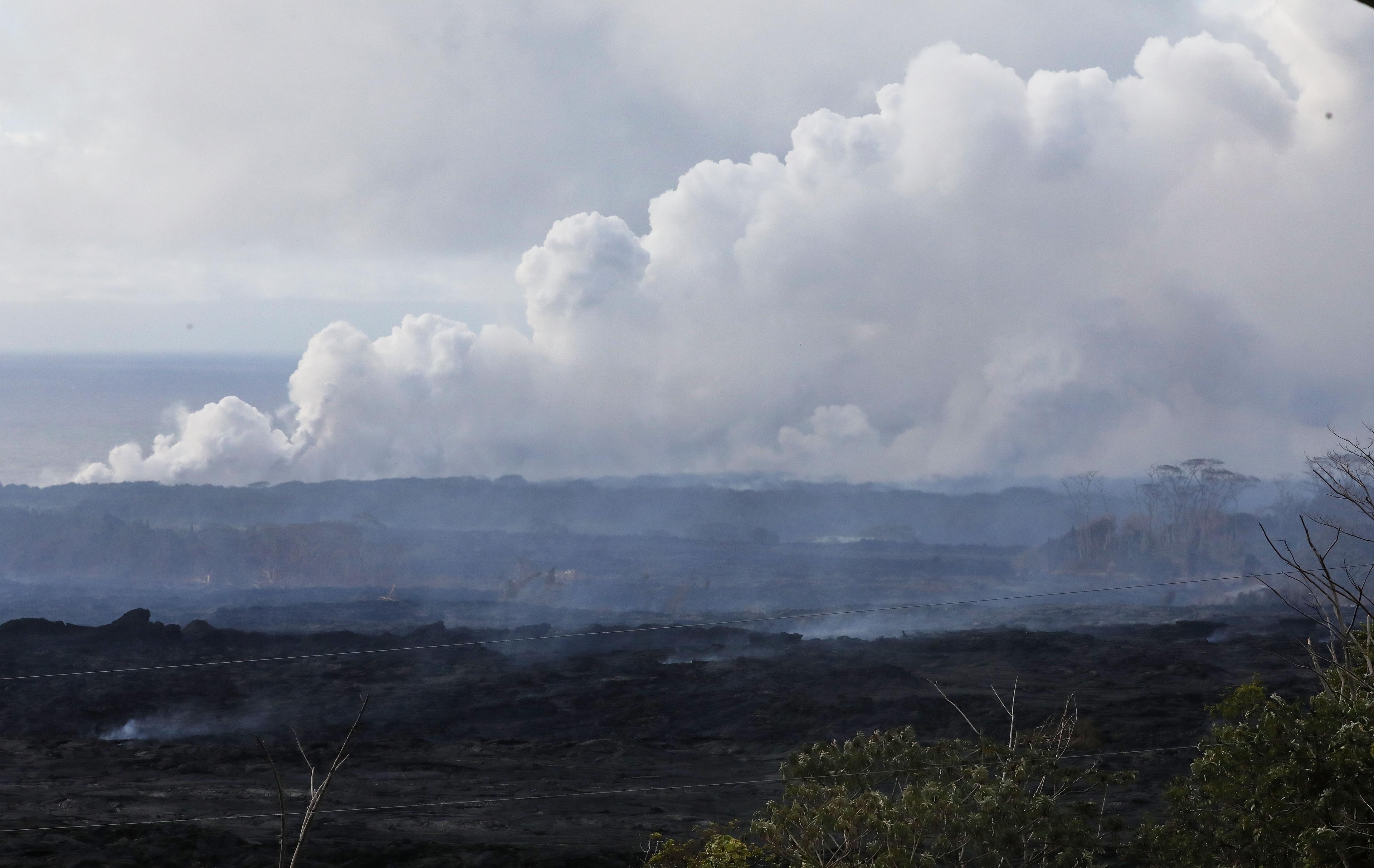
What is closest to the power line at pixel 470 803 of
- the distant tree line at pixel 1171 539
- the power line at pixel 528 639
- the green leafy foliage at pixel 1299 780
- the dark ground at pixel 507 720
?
the dark ground at pixel 507 720

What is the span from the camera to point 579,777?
3900cm

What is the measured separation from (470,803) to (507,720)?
47.3 ft

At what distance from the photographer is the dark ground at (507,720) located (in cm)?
3120

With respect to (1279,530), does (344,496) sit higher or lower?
higher

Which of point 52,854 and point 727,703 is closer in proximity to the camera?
point 52,854

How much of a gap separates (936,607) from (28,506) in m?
110

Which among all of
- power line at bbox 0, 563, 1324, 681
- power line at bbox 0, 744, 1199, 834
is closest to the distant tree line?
power line at bbox 0, 563, 1324, 681

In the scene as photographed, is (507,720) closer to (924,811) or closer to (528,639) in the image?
(528,639)

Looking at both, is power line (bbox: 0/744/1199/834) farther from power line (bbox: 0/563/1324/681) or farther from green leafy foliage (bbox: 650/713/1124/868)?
green leafy foliage (bbox: 650/713/1124/868)

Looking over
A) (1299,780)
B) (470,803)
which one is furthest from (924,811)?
(470,803)

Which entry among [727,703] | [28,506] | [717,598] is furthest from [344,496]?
[727,703]

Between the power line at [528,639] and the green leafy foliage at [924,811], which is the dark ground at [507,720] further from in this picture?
the green leafy foliage at [924,811]

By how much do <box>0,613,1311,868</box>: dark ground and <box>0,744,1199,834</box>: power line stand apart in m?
0.23

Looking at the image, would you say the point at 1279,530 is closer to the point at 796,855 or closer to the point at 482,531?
the point at 482,531
